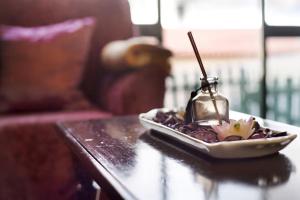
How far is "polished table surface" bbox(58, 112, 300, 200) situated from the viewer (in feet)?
2.15

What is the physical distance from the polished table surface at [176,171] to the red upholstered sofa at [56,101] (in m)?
0.53

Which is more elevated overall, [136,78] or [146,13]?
[146,13]

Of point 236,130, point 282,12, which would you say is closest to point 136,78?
point 236,130

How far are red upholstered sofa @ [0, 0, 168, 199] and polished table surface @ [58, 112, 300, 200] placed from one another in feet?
1.75

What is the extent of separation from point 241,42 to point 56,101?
219 cm

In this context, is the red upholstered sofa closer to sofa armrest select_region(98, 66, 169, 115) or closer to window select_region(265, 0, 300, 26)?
sofa armrest select_region(98, 66, 169, 115)

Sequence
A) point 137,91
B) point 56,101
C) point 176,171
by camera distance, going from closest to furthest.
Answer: point 176,171 < point 137,91 < point 56,101

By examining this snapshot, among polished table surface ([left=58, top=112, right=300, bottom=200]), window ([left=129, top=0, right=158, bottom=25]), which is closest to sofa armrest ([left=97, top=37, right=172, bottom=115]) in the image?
polished table surface ([left=58, top=112, right=300, bottom=200])

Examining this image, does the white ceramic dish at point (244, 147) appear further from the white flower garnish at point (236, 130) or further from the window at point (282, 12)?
the window at point (282, 12)

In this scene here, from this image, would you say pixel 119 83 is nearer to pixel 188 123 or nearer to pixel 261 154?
pixel 188 123

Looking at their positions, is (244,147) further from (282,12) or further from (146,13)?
(282,12)

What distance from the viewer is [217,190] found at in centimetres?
66

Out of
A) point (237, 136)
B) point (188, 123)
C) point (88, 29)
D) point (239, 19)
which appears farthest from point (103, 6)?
point (237, 136)

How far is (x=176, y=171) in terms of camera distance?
78 centimetres
